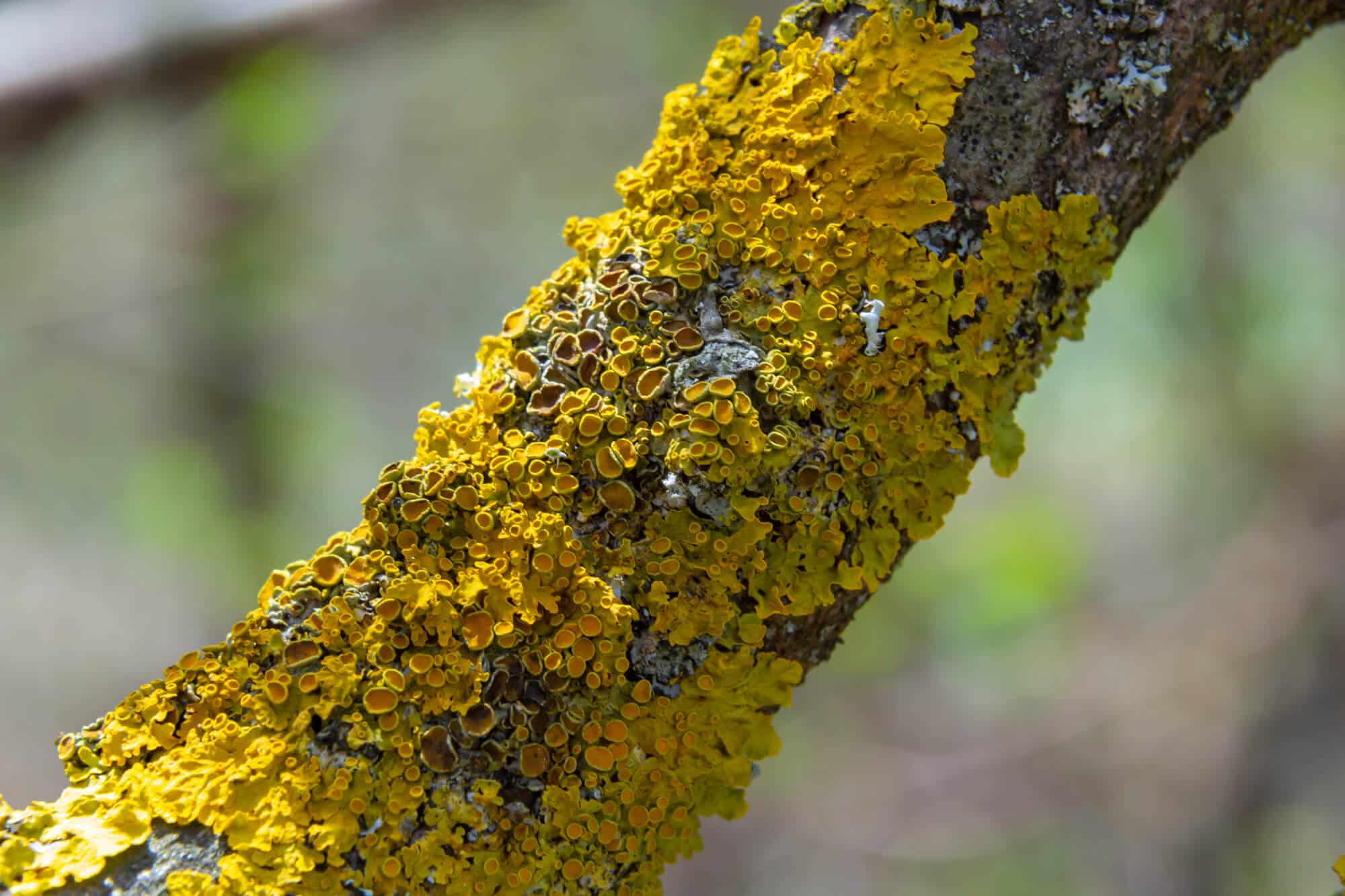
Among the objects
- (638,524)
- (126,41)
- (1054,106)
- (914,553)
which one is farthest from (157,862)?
(914,553)

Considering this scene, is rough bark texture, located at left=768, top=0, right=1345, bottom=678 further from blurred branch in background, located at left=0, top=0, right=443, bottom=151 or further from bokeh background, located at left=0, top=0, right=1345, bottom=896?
bokeh background, located at left=0, top=0, right=1345, bottom=896

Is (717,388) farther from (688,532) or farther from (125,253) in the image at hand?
(125,253)

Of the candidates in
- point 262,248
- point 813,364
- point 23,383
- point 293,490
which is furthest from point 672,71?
point 813,364

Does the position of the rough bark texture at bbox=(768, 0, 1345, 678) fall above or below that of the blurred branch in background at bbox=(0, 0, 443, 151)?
below

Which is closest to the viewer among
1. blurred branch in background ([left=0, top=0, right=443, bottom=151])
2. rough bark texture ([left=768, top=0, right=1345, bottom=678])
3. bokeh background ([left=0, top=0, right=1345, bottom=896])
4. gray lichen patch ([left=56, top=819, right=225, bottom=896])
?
gray lichen patch ([left=56, top=819, right=225, bottom=896])

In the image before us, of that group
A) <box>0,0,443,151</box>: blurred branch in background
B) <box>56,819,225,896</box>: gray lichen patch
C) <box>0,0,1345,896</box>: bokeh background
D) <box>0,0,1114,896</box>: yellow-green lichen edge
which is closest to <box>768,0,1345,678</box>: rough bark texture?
<box>0,0,1114,896</box>: yellow-green lichen edge

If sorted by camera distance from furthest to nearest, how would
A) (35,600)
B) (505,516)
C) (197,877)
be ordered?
(35,600) < (505,516) < (197,877)
